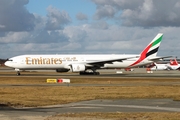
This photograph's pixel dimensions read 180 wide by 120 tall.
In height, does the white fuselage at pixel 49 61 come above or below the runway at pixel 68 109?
above

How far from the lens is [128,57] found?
213 ft

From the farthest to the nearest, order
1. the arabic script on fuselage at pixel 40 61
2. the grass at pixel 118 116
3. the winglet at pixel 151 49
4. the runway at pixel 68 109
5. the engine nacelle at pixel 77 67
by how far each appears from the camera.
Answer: the winglet at pixel 151 49
the arabic script on fuselage at pixel 40 61
the engine nacelle at pixel 77 67
the runway at pixel 68 109
the grass at pixel 118 116

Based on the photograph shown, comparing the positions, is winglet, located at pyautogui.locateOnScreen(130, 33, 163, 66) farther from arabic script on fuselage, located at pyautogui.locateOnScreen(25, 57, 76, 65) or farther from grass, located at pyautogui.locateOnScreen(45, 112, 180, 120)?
grass, located at pyautogui.locateOnScreen(45, 112, 180, 120)

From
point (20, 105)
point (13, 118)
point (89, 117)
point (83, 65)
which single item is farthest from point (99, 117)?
point (83, 65)

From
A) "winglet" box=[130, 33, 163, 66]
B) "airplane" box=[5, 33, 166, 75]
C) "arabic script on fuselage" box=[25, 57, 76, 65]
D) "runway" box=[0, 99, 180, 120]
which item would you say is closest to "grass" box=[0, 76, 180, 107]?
"runway" box=[0, 99, 180, 120]

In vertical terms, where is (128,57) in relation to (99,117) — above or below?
above

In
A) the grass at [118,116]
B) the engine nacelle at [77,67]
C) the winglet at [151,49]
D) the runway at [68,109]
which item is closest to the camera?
the grass at [118,116]

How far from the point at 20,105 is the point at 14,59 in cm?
4434

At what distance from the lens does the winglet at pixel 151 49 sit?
66.5 meters

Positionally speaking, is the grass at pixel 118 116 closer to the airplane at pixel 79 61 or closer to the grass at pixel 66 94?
the grass at pixel 66 94

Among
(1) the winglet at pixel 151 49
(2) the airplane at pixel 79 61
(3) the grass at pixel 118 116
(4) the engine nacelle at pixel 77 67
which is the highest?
(1) the winglet at pixel 151 49

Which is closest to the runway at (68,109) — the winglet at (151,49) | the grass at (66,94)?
the grass at (66,94)

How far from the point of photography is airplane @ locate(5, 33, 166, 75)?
61.5 meters

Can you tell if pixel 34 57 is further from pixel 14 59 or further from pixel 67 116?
pixel 67 116
